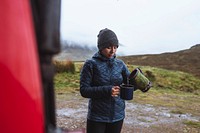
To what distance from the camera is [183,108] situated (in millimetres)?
10211

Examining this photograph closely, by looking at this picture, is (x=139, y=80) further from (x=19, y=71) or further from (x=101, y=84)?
(x=19, y=71)

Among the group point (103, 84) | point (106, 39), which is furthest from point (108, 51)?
point (103, 84)

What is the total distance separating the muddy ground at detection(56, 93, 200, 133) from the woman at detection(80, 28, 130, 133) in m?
3.02

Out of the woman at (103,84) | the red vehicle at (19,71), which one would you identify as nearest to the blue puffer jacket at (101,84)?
the woman at (103,84)

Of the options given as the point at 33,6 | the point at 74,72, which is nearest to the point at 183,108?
the point at 74,72

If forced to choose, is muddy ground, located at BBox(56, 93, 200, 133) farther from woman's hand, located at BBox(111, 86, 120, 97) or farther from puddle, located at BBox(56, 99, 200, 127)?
woman's hand, located at BBox(111, 86, 120, 97)

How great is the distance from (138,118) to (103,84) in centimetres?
508

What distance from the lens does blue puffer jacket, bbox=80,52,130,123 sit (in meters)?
3.28

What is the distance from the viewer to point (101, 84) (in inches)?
130

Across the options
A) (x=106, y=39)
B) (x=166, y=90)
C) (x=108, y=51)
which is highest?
(x=106, y=39)

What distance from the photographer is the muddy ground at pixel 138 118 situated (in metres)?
7.17

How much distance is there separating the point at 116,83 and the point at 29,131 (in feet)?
7.92

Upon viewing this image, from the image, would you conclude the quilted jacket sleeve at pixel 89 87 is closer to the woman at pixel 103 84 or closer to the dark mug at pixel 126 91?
the woman at pixel 103 84

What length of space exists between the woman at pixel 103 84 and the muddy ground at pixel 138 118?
302cm
